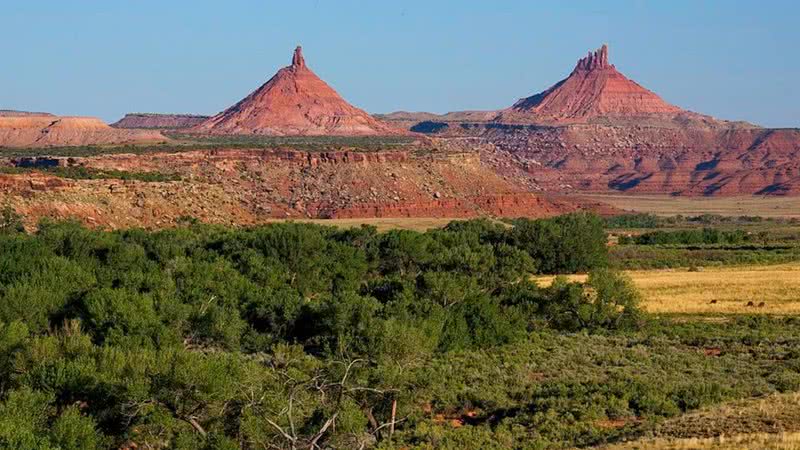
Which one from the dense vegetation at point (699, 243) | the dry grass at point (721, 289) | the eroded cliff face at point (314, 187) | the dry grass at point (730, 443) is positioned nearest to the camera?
the dry grass at point (730, 443)

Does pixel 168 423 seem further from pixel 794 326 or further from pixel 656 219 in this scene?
pixel 656 219

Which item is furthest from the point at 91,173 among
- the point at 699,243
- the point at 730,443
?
the point at 730,443

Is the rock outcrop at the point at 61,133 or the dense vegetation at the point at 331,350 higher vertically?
the rock outcrop at the point at 61,133

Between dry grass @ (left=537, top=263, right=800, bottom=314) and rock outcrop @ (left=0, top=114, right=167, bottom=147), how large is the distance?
88.3 m

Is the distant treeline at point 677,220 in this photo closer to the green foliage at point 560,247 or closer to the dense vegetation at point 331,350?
the green foliage at point 560,247

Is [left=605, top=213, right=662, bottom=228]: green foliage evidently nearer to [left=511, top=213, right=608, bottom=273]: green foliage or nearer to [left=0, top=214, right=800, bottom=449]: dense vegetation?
[left=511, top=213, right=608, bottom=273]: green foliage

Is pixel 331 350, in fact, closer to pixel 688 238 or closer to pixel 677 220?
pixel 688 238

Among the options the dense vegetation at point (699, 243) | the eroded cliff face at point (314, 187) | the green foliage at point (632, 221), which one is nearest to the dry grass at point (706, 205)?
the green foliage at point (632, 221)

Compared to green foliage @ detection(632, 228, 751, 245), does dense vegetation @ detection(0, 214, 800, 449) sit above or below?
above

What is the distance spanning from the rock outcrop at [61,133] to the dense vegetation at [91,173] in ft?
160

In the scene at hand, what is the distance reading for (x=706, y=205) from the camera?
162125 millimetres

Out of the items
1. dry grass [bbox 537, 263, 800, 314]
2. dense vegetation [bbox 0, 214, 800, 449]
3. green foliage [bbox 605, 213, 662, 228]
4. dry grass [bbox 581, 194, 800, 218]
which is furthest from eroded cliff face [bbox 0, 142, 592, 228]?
dry grass [bbox 537, 263, 800, 314]

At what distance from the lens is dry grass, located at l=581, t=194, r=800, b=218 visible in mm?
147000

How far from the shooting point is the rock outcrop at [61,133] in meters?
148
